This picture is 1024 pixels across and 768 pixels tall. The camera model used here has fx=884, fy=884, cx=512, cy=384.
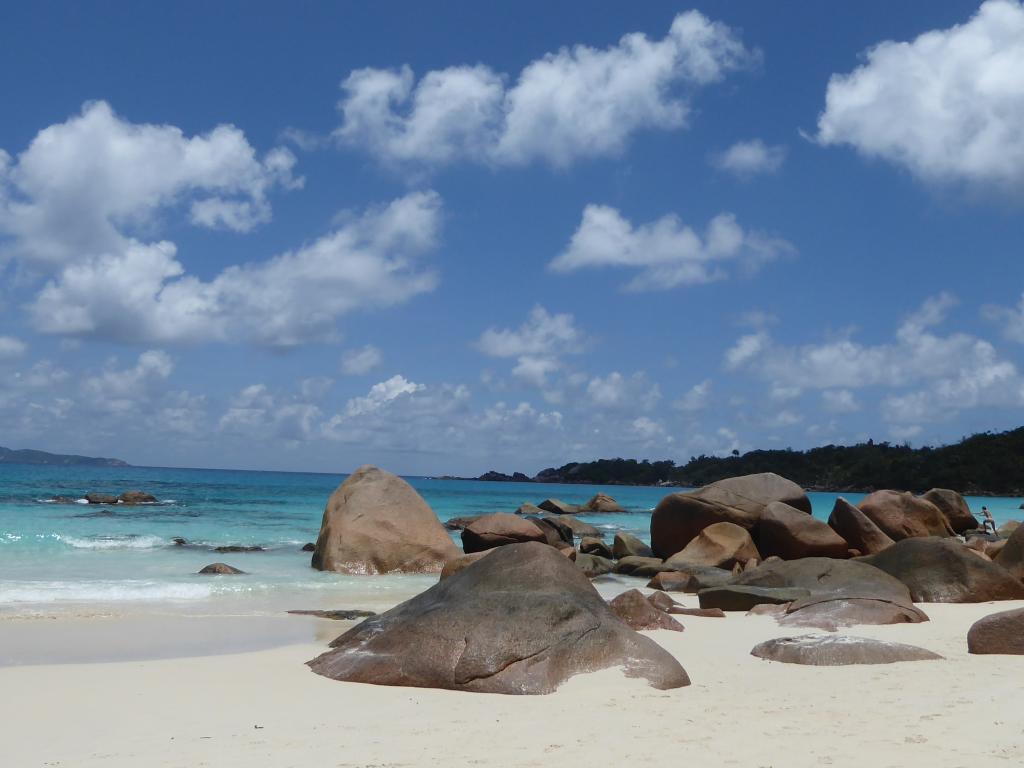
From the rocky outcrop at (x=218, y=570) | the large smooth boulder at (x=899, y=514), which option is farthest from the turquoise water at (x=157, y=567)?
the large smooth boulder at (x=899, y=514)

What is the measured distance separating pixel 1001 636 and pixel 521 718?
451 centimetres

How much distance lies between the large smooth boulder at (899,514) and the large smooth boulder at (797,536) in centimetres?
321

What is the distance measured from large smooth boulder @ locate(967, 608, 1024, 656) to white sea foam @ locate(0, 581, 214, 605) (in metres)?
9.27

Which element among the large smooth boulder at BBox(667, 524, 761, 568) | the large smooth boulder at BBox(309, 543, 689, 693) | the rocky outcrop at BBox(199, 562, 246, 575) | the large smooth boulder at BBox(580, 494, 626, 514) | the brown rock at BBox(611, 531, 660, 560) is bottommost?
the large smooth boulder at BBox(580, 494, 626, 514)

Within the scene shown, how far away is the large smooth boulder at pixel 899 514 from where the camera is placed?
19719mm

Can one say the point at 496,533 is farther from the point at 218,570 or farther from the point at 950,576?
the point at 950,576

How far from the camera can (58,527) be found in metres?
23.4

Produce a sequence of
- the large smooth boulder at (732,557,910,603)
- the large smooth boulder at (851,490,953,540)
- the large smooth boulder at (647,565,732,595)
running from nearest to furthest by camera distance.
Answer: the large smooth boulder at (732,557,910,603) → the large smooth boulder at (647,565,732,595) → the large smooth boulder at (851,490,953,540)

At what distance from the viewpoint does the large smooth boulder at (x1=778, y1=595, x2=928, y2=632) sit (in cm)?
931

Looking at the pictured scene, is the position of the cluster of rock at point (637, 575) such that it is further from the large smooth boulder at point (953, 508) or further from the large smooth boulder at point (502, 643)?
the large smooth boulder at point (953, 508)

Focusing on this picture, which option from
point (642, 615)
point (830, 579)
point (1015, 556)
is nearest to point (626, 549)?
point (1015, 556)

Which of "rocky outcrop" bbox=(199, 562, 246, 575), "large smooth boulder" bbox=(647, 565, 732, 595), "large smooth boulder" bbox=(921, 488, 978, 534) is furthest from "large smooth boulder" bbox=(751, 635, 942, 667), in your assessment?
"large smooth boulder" bbox=(921, 488, 978, 534)

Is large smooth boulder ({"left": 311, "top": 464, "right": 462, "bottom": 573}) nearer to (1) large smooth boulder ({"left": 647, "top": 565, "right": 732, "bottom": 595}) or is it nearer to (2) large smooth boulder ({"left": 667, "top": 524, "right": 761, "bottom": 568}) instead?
(1) large smooth boulder ({"left": 647, "top": 565, "right": 732, "bottom": 595})

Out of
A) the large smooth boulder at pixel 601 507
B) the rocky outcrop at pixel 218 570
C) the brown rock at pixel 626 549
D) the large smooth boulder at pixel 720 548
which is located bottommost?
the large smooth boulder at pixel 601 507
